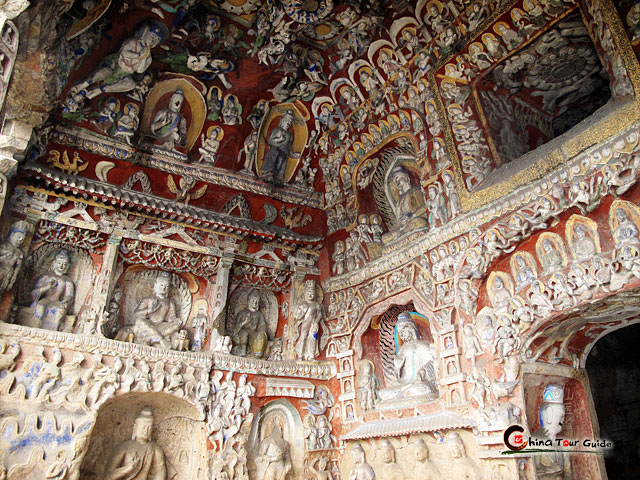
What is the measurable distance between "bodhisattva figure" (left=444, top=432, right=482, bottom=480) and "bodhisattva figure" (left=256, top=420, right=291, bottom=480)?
2505mm

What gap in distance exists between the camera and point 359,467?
23.4 feet

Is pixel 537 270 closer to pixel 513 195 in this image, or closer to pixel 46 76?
pixel 513 195

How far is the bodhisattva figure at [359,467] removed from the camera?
698cm

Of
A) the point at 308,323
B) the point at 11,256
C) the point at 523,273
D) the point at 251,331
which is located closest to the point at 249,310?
the point at 251,331

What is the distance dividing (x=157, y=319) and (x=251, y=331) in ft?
5.13

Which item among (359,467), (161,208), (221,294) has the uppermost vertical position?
(161,208)

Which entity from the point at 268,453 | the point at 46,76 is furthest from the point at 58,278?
the point at 268,453

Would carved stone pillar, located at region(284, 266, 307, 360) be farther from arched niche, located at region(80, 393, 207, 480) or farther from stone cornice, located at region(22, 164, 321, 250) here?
arched niche, located at region(80, 393, 207, 480)

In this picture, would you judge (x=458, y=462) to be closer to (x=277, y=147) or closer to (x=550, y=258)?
(x=550, y=258)

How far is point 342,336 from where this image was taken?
8234mm

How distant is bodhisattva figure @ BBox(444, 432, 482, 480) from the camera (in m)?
5.73

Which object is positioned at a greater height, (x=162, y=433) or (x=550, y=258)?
(x=550, y=258)

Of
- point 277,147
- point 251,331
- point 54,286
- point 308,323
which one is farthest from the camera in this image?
point 277,147

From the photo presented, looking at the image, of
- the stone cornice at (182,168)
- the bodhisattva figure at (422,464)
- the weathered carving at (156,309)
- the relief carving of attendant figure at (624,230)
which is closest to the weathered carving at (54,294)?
the weathered carving at (156,309)
